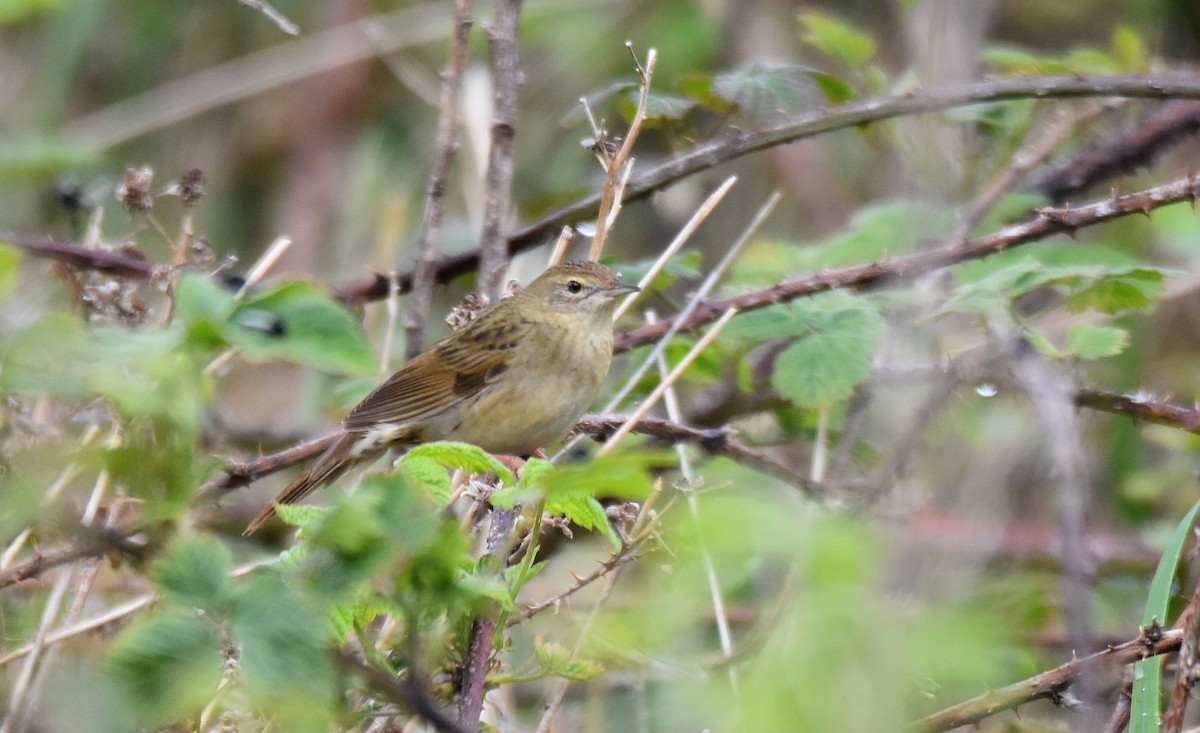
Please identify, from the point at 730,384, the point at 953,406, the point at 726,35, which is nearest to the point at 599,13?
the point at 726,35

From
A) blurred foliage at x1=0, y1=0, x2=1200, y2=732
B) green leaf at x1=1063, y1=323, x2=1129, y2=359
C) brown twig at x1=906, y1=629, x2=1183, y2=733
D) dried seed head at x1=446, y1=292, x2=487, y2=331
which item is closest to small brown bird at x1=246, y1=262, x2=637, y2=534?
blurred foliage at x1=0, y1=0, x2=1200, y2=732

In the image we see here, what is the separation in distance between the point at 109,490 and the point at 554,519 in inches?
48.1

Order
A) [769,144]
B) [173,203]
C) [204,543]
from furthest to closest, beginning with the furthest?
[173,203], [769,144], [204,543]

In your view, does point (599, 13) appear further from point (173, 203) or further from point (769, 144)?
point (769, 144)

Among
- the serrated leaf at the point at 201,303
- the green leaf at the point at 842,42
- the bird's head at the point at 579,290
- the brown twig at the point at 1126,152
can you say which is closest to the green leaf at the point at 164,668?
the serrated leaf at the point at 201,303

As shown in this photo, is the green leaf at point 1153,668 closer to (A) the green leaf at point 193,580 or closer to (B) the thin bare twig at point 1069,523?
(B) the thin bare twig at point 1069,523

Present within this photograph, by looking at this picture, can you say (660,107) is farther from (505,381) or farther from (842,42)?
(505,381)

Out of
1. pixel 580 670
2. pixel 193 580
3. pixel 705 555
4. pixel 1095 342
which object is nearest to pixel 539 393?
pixel 1095 342

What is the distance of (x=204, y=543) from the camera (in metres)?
1.44

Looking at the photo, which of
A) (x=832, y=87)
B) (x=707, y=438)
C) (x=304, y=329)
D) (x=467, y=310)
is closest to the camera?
(x=304, y=329)

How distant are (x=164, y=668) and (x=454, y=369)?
9.02 feet

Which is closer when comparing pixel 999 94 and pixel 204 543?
pixel 204 543

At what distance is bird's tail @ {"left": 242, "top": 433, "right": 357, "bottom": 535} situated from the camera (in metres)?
3.69

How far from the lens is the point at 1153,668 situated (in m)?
2.19
